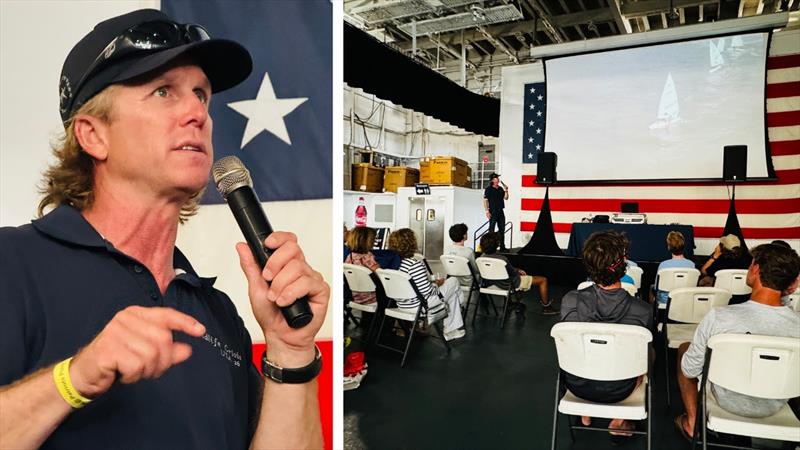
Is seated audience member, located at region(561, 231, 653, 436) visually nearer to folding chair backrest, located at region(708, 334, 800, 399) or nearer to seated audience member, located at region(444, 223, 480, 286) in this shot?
folding chair backrest, located at region(708, 334, 800, 399)

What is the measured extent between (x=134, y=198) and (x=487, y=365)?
141 inches

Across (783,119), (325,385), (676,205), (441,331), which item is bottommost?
(441,331)

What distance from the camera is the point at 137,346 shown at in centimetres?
44

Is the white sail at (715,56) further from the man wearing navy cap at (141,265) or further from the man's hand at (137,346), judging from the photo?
the man's hand at (137,346)

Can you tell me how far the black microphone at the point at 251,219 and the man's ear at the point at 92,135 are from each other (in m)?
0.17

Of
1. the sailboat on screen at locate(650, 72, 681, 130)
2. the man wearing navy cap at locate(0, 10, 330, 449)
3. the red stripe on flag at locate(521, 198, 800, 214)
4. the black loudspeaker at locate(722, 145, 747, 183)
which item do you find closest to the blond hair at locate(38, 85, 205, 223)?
the man wearing navy cap at locate(0, 10, 330, 449)

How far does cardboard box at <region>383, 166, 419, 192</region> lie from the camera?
11.0 metres

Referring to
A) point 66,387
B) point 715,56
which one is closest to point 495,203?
point 715,56

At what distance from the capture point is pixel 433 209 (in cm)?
1062

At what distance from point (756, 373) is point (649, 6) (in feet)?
25.9

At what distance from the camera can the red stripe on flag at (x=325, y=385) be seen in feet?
3.11

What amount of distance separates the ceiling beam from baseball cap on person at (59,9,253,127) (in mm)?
9078

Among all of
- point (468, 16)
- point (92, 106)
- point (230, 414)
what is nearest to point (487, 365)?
point (230, 414)

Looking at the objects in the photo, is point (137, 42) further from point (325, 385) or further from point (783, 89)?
point (783, 89)
